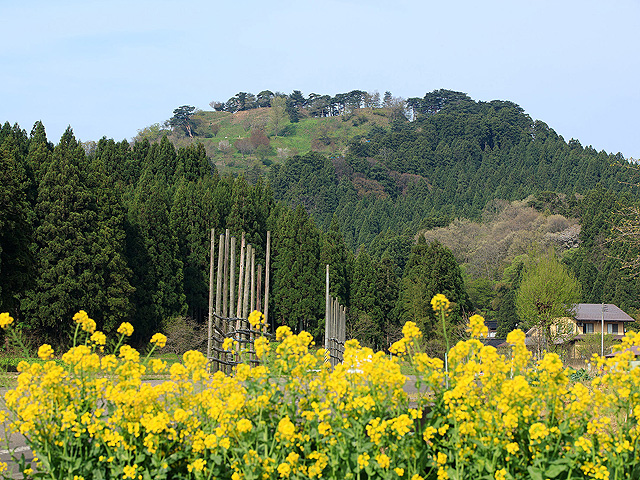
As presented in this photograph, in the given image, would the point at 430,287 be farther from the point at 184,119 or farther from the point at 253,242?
the point at 184,119

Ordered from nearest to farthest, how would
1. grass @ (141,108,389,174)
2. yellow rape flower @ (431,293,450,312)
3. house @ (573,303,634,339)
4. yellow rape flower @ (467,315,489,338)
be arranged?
yellow rape flower @ (467,315,489,338) < yellow rape flower @ (431,293,450,312) < house @ (573,303,634,339) < grass @ (141,108,389,174)

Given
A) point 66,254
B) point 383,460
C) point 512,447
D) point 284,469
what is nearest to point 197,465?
point 284,469

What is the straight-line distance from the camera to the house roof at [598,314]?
56.2 meters

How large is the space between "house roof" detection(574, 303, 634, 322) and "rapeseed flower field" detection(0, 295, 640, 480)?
53.9 m

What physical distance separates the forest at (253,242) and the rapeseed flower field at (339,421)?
1065cm

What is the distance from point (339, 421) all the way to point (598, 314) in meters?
55.9

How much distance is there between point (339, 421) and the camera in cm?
483

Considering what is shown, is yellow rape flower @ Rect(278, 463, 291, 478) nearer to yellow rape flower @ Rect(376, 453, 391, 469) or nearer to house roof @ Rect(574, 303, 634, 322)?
yellow rape flower @ Rect(376, 453, 391, 469)

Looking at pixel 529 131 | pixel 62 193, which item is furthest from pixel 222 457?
pixel 529 131

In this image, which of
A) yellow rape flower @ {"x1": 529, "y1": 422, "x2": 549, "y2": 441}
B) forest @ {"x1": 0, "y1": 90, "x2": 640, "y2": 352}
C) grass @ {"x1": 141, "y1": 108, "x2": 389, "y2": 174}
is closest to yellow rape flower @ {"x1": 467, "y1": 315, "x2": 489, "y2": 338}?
yellow rape flower @ {"x1": 529, "y1": 422, "x2": 549, "y2": 441}

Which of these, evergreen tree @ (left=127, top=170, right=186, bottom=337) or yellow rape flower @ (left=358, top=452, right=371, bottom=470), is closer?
yellow rape flower @ (left=358, top=452, right=371, bottom=470)

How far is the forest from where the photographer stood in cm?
3403

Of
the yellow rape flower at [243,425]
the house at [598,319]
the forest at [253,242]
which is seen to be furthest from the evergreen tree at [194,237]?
the yellow rape flower at [243,425]

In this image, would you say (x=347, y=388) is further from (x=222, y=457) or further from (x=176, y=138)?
(x=176, y=138)
